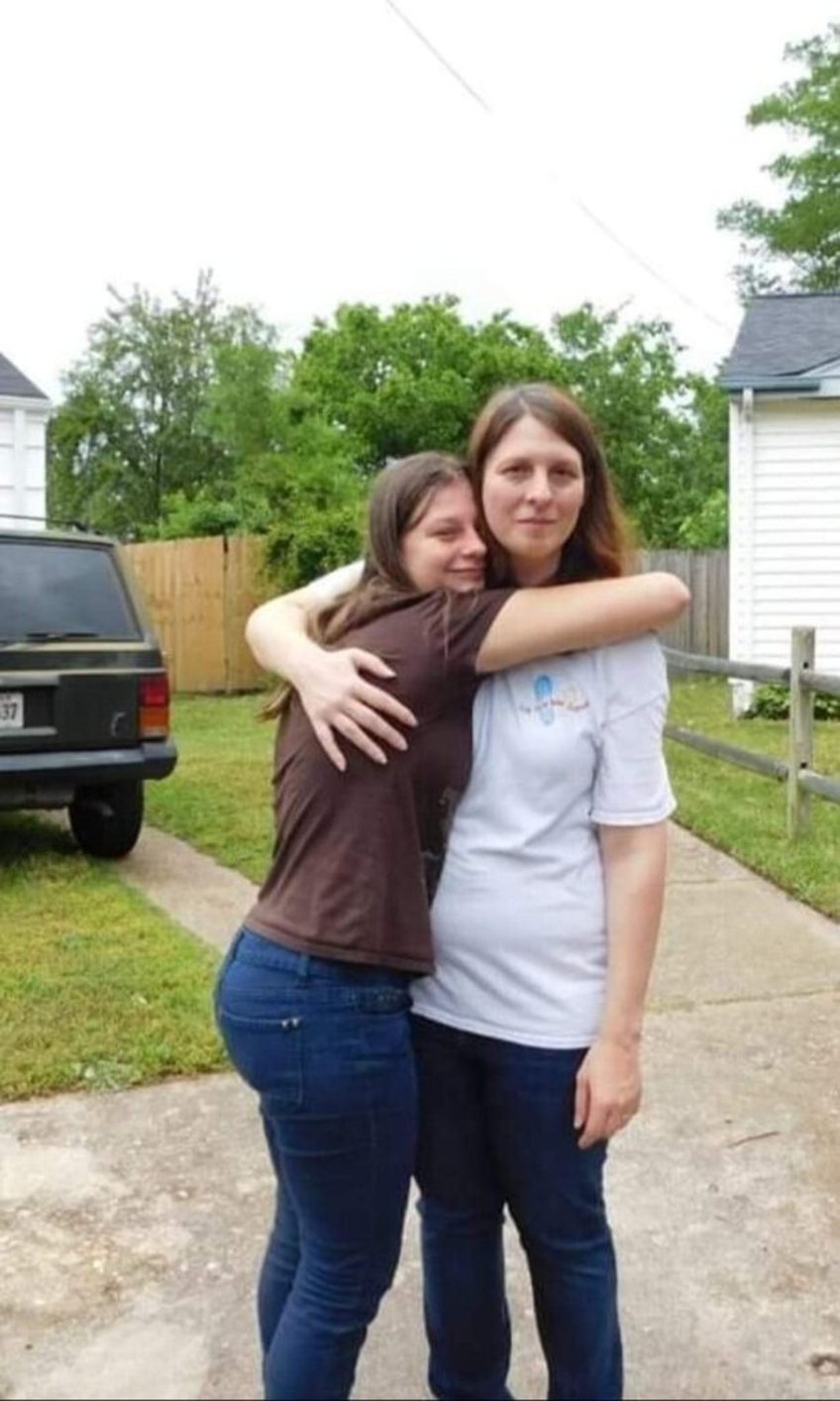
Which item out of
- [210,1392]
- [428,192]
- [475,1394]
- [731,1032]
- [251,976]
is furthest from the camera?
[428,192]

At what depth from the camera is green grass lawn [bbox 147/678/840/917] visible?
630cm

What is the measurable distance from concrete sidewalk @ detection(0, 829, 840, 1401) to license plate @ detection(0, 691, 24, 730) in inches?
98.1

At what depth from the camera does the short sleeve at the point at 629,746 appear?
67.0 inches

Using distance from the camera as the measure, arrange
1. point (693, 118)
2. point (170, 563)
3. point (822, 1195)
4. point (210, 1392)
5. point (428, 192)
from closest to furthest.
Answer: point (210, 1392)
point (822, 1195)
point (170, 563)
point (693, 118)
point (428, 192)

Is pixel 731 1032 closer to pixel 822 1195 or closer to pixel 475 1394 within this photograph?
pixel 822 1195

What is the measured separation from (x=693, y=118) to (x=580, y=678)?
21.3 metres

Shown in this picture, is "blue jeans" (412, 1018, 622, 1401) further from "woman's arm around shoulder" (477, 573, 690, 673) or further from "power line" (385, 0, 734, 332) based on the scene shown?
"power line" (385, 0, 734, 332)

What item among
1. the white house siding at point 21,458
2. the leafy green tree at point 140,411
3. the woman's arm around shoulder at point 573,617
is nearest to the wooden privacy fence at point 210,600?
the white house siding at point 21,458

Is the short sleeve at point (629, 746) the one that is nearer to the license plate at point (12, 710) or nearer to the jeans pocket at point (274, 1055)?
the jeans pocket at point (274, 1055)

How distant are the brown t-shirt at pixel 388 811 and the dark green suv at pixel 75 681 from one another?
14.4ft

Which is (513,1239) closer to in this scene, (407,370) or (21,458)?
(21,458)

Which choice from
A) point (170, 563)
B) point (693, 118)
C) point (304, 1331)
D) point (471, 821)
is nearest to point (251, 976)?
point (471, 821)

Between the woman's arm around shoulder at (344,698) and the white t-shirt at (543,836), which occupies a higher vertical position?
the woman's arm around shoulder at (344,698)

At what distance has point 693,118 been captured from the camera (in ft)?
67.9
